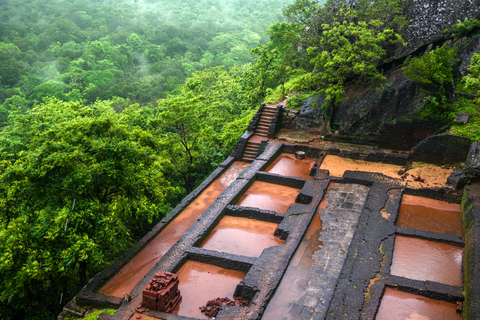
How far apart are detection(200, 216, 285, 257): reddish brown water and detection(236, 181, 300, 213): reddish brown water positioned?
→ 1080mm

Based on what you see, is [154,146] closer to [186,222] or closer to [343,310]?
[186,222]

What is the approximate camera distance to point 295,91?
74.4 ft

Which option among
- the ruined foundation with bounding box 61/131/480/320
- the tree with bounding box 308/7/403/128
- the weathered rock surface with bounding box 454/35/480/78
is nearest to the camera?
the ruined foundation with bounding box 61/131/480/320

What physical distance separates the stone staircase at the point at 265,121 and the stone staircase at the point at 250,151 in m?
1.08

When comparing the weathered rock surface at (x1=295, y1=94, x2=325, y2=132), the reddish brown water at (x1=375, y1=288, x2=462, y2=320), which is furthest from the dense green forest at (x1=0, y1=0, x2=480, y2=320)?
the reddish brown water at (x1=375, y1=288, x2=462, y2=320)

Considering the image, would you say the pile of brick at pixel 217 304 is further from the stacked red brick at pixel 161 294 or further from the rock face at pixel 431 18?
the rock face at pixel 431 18

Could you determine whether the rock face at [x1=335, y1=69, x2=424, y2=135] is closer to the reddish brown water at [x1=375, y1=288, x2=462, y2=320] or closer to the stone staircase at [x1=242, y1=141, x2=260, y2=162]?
the stone staircase at [x1=242, y1=141, x2=260, y2=162]

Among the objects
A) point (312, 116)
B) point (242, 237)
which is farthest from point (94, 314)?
point (312, 116)

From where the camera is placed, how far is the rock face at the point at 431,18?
17.3 meters

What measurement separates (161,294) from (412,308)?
6362mm

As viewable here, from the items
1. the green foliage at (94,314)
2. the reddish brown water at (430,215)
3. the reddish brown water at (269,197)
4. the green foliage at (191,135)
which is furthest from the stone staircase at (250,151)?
the green foliage at (94,314)

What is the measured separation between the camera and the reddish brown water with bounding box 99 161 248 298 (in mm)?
10961

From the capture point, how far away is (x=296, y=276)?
1038cm

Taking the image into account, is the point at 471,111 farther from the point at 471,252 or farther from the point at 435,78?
the point at 471,252
